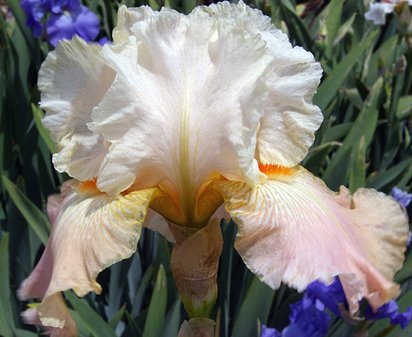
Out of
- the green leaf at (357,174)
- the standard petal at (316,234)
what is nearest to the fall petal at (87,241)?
the standard petal at (316,234)

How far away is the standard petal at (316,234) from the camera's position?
0.74 metres

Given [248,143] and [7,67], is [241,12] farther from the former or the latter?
[7,67]

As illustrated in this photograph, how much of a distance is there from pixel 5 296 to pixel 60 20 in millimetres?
1135

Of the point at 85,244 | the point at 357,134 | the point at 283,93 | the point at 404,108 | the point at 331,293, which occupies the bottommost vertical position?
the point at 404,108

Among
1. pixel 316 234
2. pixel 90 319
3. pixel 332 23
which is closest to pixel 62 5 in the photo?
pixel 332 23

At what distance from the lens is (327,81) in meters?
1.79

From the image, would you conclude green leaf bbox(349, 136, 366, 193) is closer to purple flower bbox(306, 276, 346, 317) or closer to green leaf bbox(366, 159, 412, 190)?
green leaf bbox(366, 159, 412, 190)

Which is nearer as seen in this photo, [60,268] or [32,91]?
[60,268]

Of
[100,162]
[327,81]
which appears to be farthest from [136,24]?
[327,81]

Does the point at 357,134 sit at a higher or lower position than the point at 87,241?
lower

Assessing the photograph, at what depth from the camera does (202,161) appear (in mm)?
838

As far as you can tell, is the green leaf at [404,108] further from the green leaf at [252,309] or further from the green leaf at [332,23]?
the green leaf at [252,309]

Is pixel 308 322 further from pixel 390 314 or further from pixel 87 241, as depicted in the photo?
pixel 87 241

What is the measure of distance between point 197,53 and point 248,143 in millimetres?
135
